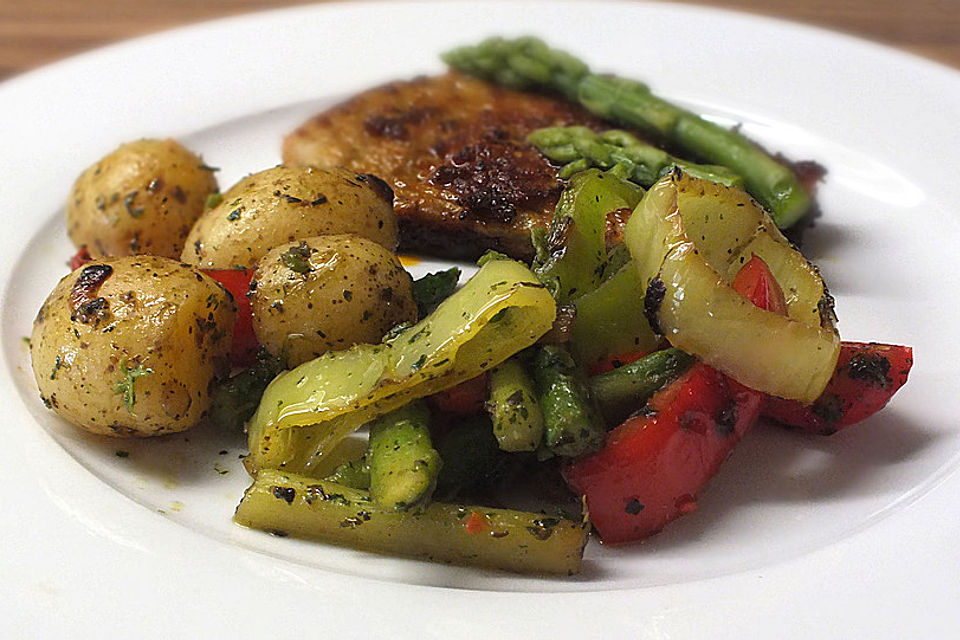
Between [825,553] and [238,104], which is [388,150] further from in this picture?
[825,553]

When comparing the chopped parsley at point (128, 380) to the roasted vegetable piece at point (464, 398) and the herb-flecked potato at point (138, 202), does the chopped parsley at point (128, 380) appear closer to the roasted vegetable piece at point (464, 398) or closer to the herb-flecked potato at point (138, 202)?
the roasted vegetable piece at point (464, 398)

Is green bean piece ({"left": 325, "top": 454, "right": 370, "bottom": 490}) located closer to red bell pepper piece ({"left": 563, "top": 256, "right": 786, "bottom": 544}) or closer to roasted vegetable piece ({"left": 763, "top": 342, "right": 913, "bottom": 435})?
red bell pepper piece ({"left": 563, "top": 256, "right": 786, "bottom": 544})

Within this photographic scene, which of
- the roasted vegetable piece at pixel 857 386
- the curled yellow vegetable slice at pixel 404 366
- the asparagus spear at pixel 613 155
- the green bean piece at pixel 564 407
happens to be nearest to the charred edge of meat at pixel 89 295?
the curled yellow vegetable slice at pixel 404 366

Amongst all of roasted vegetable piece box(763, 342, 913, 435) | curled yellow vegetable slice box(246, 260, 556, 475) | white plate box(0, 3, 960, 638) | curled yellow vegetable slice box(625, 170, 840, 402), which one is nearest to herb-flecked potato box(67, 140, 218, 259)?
white plate box(0, 3, 960, 638)

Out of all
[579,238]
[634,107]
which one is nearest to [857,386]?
[579,238]

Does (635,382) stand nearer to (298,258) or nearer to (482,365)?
(482,365)

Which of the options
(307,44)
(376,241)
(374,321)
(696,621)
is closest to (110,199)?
(376,241)
